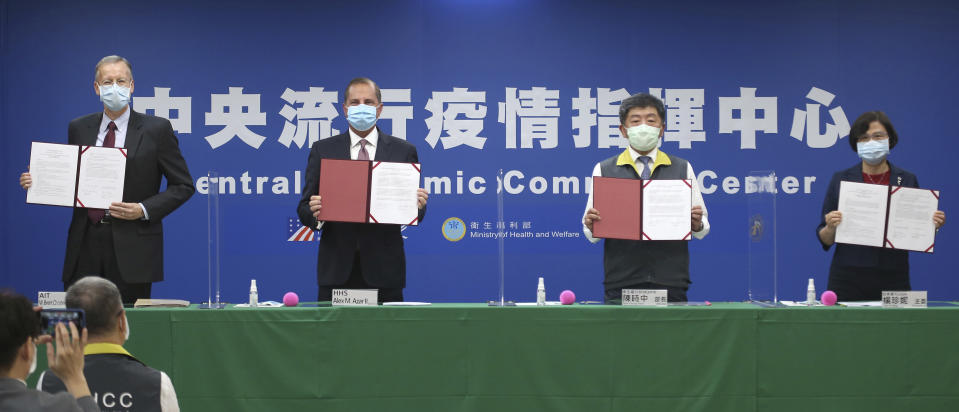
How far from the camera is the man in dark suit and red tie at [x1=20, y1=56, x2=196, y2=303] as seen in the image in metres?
3.45

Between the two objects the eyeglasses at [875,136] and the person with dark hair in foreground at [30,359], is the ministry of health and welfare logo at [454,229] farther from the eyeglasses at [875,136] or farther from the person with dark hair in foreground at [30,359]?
the person with dark hair in foreground at [30,359]

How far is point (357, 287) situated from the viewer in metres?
3.70

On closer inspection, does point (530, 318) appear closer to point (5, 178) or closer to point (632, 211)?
point (632, 211)

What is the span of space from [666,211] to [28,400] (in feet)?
7.82

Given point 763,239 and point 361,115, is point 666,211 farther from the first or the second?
point 361,115

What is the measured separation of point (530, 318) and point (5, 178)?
4483mm

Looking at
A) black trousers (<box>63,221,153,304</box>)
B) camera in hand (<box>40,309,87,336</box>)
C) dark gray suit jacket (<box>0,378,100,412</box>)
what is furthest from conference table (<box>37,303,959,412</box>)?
dark gray suit jacket (<box>0,378,100,412</box>)

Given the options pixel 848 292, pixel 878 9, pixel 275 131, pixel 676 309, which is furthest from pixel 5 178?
pixel 878 9

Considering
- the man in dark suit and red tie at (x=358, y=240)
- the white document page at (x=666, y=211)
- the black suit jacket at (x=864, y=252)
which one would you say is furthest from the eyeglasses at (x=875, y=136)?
the man in dark suit and red tie at (x=358, y=240)

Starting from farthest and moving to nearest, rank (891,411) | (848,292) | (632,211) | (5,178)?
(5,178)
(848,292)
(632,211)
(891,411)

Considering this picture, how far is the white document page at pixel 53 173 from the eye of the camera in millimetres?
3377

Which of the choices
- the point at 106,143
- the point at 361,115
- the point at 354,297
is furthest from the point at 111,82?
the point at 354,297

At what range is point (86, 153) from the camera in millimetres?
3391

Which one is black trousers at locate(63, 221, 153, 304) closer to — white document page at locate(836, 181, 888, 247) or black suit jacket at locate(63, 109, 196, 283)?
black suit jacket at locate(63, 109, 196, 283)
